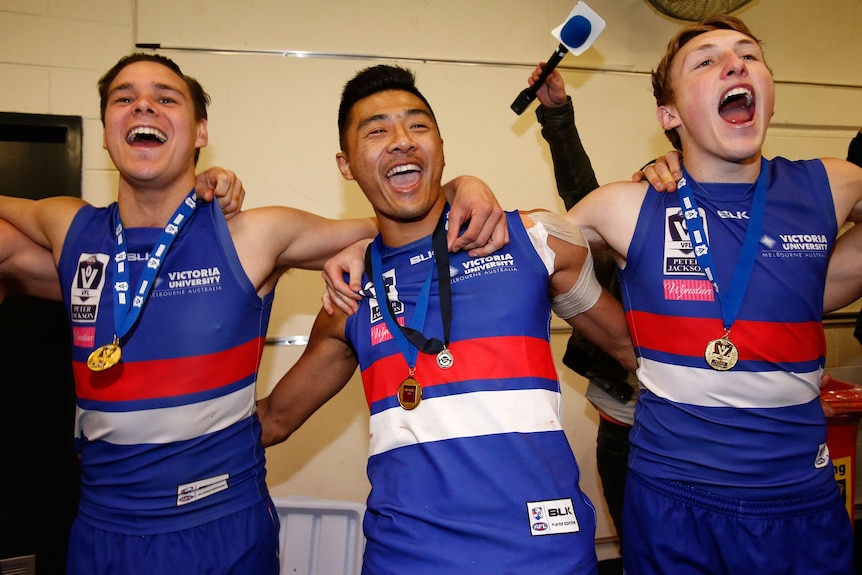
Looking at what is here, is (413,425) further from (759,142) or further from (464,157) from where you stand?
(464,157)

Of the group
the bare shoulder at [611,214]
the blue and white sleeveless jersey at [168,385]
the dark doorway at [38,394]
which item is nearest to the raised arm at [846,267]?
the bare shoulder at [611,214]

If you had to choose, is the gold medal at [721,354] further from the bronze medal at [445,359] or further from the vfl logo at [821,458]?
the bronze medal at [445,359]

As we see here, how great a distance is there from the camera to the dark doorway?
102 inches

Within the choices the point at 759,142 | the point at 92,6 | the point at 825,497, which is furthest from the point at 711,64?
the point at 92,6

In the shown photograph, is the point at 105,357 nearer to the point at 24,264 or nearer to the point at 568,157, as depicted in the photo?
the point at 24,264

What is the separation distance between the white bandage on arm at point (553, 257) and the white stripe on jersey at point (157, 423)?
0.94 m

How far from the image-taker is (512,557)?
1.16 metres

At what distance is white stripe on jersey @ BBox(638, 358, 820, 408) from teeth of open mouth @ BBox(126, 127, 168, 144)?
1528 mm

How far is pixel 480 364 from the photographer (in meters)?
1.32

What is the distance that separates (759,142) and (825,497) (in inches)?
35.3

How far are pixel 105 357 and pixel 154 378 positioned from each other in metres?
0.13

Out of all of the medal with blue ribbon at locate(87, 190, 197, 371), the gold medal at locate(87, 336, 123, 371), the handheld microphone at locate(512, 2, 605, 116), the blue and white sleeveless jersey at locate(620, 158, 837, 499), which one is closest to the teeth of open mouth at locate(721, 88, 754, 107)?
the blue and white sleeveless jersey at locate(620, 158, 837, 499)

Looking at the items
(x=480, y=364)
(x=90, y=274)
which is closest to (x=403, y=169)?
(x=480, y=364)

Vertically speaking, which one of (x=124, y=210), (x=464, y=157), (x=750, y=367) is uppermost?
(x=464, y=157)
